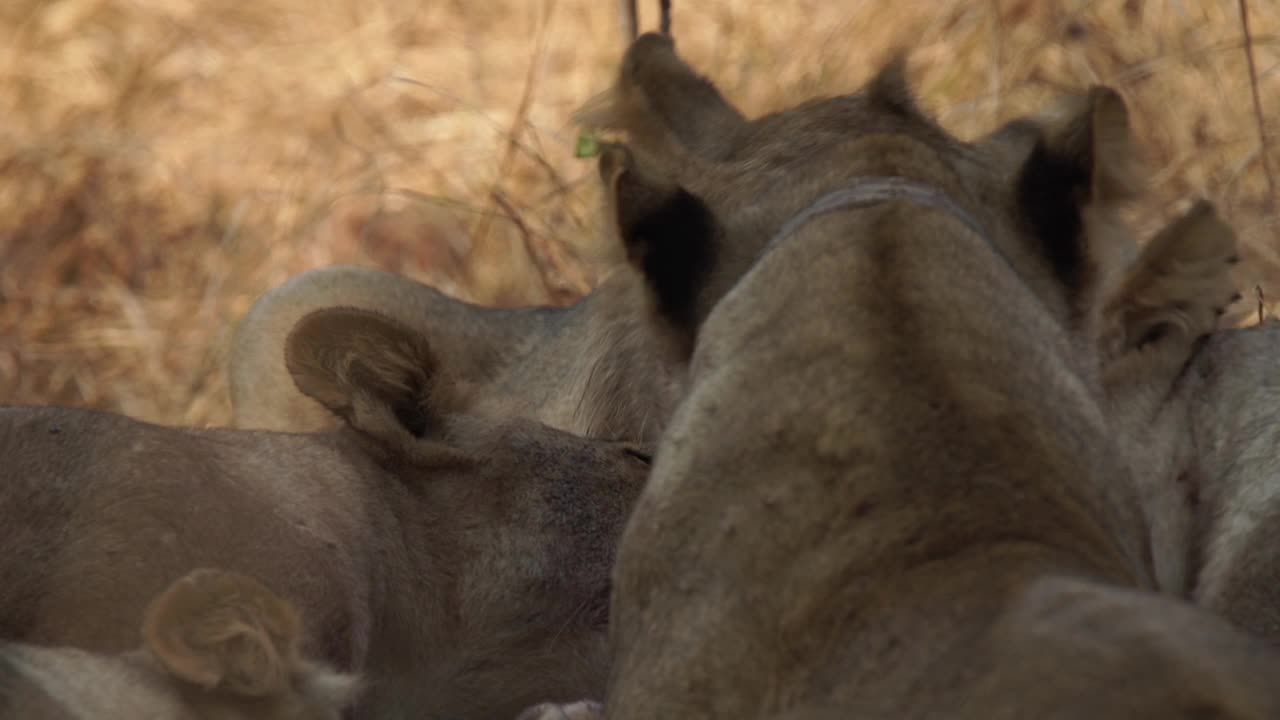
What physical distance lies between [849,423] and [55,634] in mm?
1070

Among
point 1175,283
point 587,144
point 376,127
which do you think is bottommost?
point 376,127

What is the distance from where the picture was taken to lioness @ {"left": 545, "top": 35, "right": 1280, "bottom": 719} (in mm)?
1533

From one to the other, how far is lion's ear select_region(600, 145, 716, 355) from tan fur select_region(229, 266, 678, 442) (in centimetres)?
79

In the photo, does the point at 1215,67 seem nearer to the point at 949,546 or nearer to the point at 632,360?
the point at 632,360

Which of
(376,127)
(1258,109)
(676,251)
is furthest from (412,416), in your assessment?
(376,127)

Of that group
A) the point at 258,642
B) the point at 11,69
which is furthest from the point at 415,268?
the point at 258,642

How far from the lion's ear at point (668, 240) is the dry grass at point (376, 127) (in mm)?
2495

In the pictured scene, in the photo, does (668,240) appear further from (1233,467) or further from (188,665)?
(1233,467)

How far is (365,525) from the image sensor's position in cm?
280

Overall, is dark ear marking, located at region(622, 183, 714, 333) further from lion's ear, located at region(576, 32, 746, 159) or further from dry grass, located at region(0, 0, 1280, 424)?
dry grass, located at region(0, 0, 1280, 424)

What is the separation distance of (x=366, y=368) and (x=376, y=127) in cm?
341

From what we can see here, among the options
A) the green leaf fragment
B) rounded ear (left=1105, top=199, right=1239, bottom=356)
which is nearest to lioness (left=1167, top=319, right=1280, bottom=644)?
rounded ear (left=1105, top=199, right=1239, bottom=356)

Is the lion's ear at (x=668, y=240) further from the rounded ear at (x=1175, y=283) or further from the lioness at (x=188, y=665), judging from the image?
the rounded ear at (x=1175, y=283)

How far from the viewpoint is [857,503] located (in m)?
1.85
